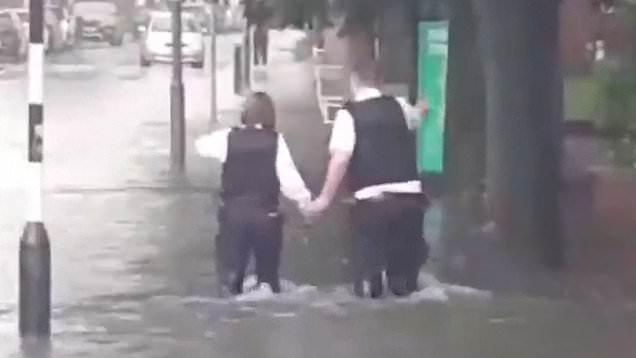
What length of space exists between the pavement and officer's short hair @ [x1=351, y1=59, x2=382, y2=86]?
62.3 inches

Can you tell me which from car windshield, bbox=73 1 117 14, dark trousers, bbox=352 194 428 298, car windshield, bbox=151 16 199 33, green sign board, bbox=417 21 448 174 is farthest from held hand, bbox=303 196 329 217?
car windshield, bbox=73 1 117 14

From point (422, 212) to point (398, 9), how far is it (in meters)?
10.4

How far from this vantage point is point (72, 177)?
23781 mm

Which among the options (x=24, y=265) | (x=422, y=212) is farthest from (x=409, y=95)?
(x=24, y=265)

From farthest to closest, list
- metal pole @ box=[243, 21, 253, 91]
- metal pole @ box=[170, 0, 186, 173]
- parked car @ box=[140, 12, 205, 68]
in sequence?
1. parked car @ box=[140, 12, 205, 68]
2. metal pole @ box=[243, 21, 253, 91]
3. metal pole @ box=[170, 0, 186, 173]

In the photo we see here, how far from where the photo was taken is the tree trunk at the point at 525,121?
14.5 m

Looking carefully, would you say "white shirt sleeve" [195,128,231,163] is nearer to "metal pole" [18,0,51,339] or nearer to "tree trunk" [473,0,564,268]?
"metal pole" [18,0,51,339]

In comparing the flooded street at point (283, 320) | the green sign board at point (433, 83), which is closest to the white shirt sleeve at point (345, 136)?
the flooded street at point (283, 320)

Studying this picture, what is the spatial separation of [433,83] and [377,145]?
8801mm

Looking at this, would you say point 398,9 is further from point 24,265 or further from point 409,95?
point 24,265

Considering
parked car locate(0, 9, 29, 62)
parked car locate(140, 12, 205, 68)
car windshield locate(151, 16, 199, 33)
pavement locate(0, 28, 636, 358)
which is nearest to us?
pavement locate(0, 28, 636, 358)

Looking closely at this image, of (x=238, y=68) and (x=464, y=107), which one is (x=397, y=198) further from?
(x=238, y=68)

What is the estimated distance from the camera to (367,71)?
41.9 ft

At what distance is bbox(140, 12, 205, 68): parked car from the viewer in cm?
5147
